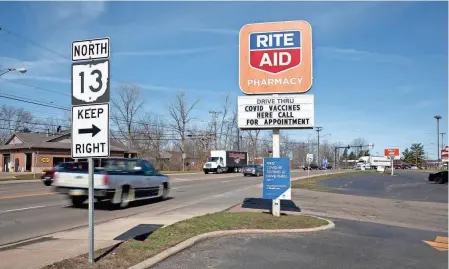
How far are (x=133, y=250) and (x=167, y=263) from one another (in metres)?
0.80

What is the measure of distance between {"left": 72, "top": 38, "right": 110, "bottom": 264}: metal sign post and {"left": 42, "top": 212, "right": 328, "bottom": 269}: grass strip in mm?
382

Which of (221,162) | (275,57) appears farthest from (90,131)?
(221,162)

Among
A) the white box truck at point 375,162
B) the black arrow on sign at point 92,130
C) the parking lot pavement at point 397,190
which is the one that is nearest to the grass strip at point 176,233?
the black arrow on sign at point 92,130

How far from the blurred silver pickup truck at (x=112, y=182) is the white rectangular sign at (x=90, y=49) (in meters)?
8.20

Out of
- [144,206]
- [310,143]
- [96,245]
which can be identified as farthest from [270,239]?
[310,143]

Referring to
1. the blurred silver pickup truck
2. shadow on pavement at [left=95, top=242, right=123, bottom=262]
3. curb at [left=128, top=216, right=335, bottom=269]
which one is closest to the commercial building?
the blurred silver pickup truck

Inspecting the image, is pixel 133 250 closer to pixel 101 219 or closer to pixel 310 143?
pixel 101 219

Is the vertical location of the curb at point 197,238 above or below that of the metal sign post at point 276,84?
below

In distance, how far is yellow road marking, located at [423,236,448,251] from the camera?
897 cm

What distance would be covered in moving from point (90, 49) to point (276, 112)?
7227 mm

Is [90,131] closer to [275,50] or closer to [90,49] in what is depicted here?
[90,49]

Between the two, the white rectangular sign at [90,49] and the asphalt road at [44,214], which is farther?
the asphalt road at [44,214]

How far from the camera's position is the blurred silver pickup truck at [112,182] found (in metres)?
14.2

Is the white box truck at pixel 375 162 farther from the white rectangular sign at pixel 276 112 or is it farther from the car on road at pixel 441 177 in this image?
the white rectangular sign at pixel 276 112
